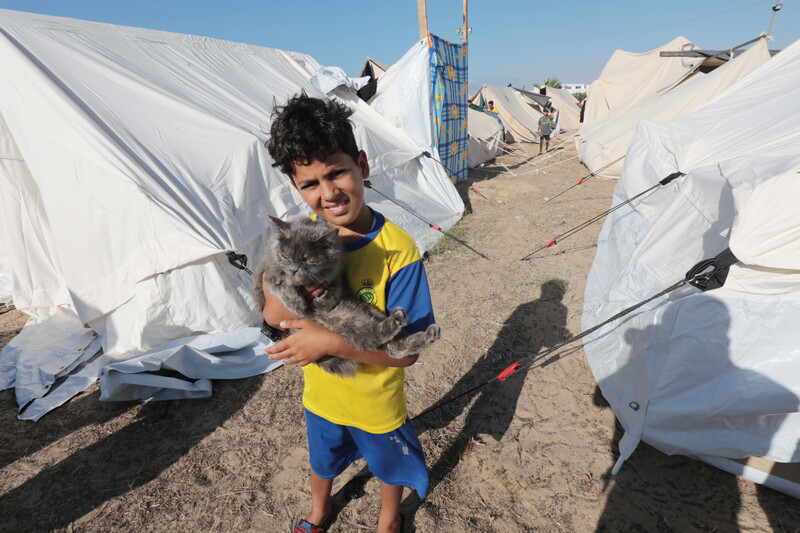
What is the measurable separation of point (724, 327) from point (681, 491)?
3.50 ft

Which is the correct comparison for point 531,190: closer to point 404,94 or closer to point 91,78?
point 404,94

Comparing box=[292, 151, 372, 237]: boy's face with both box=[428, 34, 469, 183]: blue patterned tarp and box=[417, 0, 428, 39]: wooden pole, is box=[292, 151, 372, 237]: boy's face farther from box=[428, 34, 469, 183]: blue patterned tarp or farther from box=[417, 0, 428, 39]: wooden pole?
box=[417, 0, 428, 39]: wooden pole

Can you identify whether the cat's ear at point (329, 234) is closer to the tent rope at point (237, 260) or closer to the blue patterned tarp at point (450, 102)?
the tent rope at point (237, 260)

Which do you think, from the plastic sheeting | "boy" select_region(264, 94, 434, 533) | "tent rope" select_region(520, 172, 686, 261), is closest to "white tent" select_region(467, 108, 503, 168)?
"tent rope" select_region(520, 172, 686, 261)

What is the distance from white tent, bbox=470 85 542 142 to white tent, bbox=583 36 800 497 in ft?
53.8

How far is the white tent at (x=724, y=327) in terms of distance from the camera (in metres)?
1.92

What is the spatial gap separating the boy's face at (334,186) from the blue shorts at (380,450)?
97 cm

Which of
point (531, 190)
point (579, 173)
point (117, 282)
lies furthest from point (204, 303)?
point (579, 173)

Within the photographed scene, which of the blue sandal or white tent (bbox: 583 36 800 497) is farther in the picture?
the blue sandal

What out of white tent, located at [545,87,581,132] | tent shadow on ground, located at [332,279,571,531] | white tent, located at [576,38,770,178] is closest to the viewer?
tent shadow on ground, located at [332,279,571,531]

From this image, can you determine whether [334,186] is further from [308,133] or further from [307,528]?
[307,528]

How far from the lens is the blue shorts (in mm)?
1612

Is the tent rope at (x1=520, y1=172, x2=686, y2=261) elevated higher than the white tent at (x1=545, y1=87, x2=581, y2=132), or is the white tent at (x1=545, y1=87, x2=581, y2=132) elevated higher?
the white tent at (x1=545, y1=87, x2=581, y2=132)

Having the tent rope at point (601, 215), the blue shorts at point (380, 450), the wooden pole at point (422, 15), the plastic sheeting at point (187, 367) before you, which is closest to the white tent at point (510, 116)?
the wooden pole at point (422, 15)
